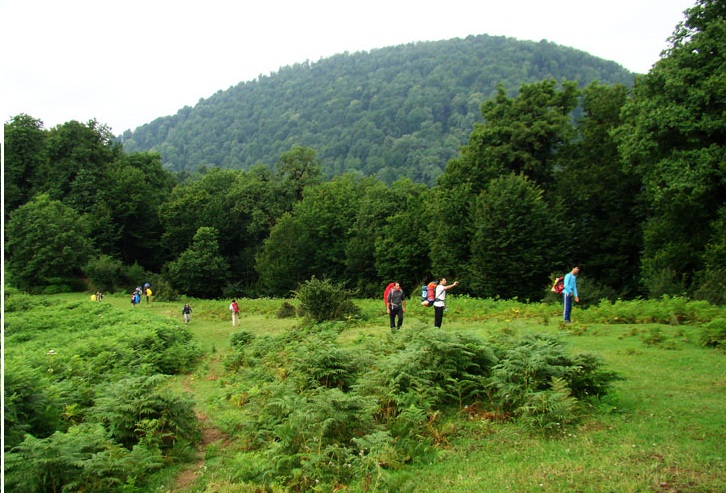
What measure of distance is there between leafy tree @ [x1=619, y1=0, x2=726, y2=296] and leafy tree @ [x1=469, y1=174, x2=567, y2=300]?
25.5 ft

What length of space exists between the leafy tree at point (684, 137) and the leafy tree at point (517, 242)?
25.5 ft

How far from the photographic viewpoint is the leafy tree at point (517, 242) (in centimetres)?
3662

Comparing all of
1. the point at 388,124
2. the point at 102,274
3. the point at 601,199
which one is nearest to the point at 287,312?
the point at 601,199

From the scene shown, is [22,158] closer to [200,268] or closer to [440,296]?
[200,268]

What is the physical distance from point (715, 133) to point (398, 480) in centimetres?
2739

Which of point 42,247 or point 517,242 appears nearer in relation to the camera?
point 517,242

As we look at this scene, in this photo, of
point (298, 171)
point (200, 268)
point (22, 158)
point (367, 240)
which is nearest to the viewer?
point (367, 240)

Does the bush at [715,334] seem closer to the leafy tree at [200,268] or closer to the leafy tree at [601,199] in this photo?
the leafy tree at [601,199]

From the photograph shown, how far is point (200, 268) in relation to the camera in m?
61.8

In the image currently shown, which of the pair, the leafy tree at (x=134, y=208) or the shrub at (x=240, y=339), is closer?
the shrub at (x=240, y=339)

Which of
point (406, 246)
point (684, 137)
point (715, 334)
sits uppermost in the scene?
point (684, 137)

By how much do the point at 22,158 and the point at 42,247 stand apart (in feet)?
60.1

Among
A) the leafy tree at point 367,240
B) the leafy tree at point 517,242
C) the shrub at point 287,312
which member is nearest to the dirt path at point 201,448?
the shrub at point 287,312

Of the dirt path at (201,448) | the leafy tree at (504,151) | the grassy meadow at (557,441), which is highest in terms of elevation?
the leafy tree at (504,151)
